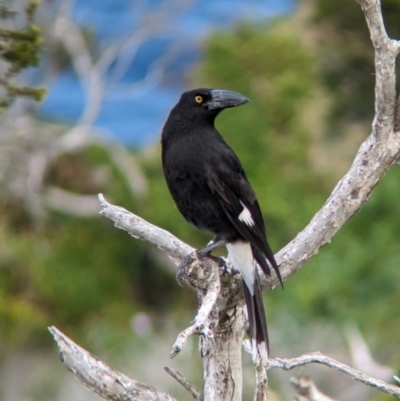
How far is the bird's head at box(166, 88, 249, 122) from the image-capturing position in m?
4.20

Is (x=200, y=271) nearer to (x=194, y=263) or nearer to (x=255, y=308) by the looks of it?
(x=194, y=263)

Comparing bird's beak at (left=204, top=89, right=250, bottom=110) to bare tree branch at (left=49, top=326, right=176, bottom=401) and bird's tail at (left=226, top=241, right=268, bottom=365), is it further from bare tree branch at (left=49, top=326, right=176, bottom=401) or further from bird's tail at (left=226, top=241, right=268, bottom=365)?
bare tree branch at (left=49, top=326, right=176, bottom=401)

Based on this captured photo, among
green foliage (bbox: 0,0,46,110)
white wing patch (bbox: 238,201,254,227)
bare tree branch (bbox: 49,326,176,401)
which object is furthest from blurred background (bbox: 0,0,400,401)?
bare tree branch (bbox: 49,326,176,401)

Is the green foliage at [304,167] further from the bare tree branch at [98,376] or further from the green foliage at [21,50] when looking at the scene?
the green foliage at [21,50]

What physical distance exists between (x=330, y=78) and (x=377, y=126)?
6612 mm

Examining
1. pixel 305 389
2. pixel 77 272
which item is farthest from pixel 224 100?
pixel 77 272

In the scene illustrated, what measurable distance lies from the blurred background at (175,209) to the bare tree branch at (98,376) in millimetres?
3179

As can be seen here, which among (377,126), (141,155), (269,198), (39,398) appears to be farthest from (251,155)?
(377,126)

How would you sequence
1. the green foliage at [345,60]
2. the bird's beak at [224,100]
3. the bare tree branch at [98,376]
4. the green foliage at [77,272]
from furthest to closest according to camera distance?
the green foliage at [345,60] < the green foliage at [77,272] < the bird's beak at [224,100] < the bare tree branch at [98,376]

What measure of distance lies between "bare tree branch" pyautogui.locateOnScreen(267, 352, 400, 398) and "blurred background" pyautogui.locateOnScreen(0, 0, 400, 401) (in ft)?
9.64

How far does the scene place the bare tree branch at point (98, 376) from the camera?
3.05 metres

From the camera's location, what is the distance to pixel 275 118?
10.9 meters

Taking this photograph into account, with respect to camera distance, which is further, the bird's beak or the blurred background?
the blurred background

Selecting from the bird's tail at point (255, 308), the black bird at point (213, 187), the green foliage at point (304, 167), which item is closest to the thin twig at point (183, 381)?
the bird's tail at point (255, 308)
